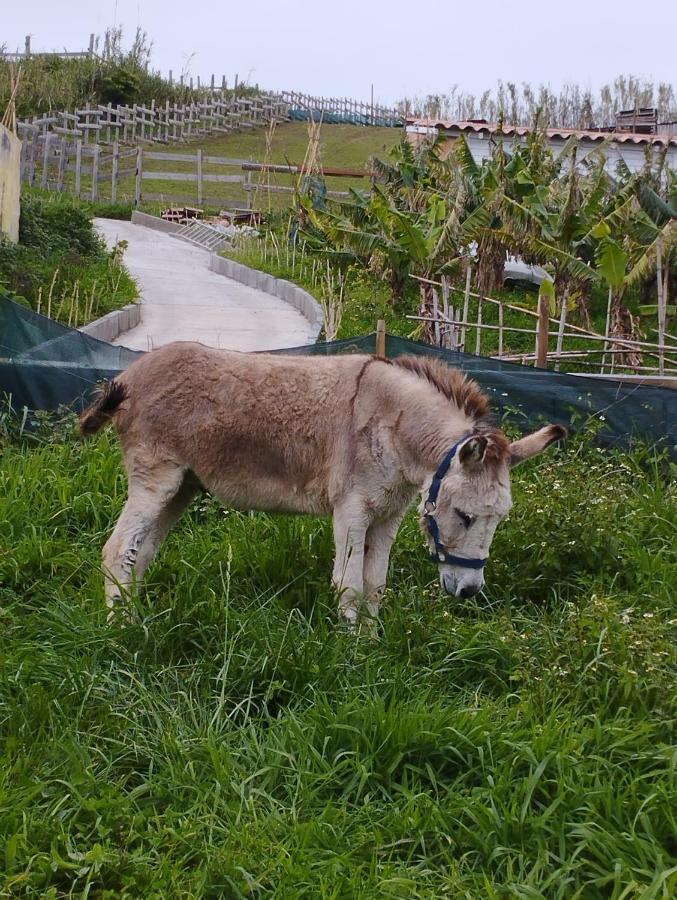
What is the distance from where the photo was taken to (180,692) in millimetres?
4730

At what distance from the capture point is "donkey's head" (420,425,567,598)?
17.6 ft

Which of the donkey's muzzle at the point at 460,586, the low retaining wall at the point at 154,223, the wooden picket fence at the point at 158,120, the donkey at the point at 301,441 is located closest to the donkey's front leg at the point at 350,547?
the donkey at the point at 301,441

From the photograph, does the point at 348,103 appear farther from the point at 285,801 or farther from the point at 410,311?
the point at 285,801

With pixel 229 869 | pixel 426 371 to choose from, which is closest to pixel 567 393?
pixel 426 371

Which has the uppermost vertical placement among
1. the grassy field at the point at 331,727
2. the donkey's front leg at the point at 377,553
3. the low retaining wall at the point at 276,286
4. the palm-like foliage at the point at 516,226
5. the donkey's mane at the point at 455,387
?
the palm-like foliage at the point at 516,226

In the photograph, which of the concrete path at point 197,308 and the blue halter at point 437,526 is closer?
the blue halter at point 437,526

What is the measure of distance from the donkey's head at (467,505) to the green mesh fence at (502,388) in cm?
375

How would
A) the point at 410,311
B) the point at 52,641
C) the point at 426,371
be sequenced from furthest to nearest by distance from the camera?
the point at 410,311, the point at 426,371, the point at 52,641

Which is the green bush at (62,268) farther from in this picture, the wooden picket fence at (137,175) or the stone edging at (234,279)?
the wooden picket fence at (137,175)

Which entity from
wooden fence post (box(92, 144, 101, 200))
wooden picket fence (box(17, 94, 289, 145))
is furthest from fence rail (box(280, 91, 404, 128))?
wooden fence post (box(92, 144, 101, 200))

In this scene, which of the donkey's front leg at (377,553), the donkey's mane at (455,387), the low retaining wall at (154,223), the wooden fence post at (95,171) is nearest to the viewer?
the donkey's mane at (455,387)

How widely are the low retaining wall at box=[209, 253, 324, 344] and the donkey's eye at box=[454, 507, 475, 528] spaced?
12.8 meters

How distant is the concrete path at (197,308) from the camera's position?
17641mm

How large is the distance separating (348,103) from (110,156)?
29300 mm
